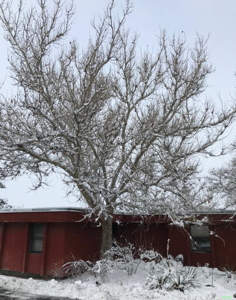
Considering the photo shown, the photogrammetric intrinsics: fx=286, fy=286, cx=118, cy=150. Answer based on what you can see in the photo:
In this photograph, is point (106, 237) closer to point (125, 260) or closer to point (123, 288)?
point (125, 260)

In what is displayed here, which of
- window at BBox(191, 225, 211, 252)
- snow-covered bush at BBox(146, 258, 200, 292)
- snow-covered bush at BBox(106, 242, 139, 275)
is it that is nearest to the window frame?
window at BBox(191, 225, 211, 252)

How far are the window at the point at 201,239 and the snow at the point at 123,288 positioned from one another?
117 cm

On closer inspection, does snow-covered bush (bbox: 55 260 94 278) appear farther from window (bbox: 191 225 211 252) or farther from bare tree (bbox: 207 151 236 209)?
bare tree (bbox: 207 151 236 209)

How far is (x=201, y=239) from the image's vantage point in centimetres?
1182

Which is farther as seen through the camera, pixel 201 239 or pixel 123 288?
pixel 201 239

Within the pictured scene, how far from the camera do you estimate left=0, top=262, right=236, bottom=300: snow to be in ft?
25.4

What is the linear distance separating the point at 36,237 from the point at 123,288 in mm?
4965

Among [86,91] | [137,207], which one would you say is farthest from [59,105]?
[137,207]

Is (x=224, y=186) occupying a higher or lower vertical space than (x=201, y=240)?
higher

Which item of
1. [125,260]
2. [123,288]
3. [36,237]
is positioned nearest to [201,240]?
[125,260]

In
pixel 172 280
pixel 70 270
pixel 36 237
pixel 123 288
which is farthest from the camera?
pixel 36 237

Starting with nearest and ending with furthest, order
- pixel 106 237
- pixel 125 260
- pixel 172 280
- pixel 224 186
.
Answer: pixel 172 280 < pixel 125 260 < pixel 106 237 < pixel 224 186

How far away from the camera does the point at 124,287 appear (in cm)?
879

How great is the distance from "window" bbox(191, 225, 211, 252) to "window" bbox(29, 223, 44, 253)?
628 cm
